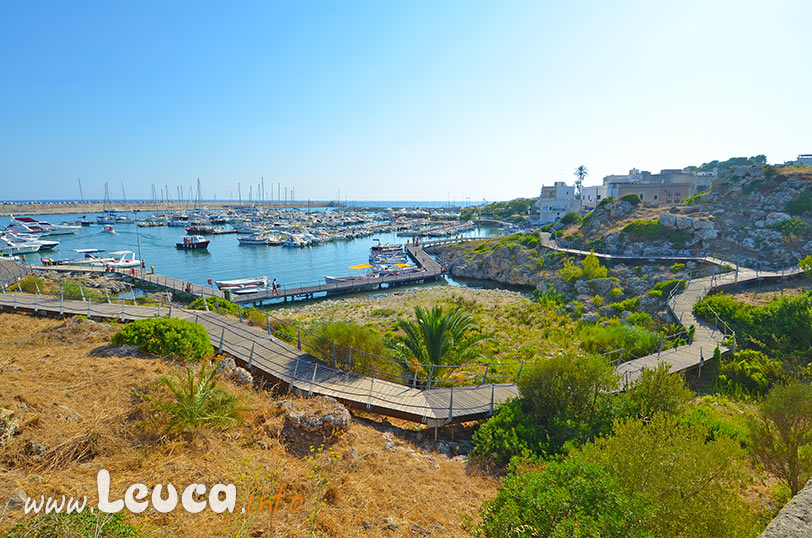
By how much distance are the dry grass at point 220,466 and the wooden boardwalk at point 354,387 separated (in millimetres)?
898

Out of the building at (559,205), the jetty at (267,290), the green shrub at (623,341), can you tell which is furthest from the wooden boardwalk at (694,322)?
the building at (559,205)

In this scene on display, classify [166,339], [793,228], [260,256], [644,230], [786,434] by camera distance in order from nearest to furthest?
[786,434] < [166,339] < [793,228] < [644,230] < [260,256]

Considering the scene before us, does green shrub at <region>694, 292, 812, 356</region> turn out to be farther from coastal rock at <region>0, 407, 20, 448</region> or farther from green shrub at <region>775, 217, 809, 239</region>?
coastal rock at <region>0, 407, 20, 448</region>

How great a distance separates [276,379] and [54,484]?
562 cm

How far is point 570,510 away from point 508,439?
454cm

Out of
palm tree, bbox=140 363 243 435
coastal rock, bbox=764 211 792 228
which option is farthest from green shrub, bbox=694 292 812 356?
coastal rock, bbox=764 211 792 228

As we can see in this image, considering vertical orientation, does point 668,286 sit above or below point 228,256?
above

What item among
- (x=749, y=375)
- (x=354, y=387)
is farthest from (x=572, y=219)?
(x=354, y=387)

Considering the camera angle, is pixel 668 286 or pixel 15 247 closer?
pixel 668 286

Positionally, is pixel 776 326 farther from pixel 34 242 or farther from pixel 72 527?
pixel 34 242

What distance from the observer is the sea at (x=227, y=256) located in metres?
53.0

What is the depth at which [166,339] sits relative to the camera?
453 inches

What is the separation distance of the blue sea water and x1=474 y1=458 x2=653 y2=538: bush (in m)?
45.0

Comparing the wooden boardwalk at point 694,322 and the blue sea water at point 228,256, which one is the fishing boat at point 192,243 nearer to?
the blue sea water at point 228,256
